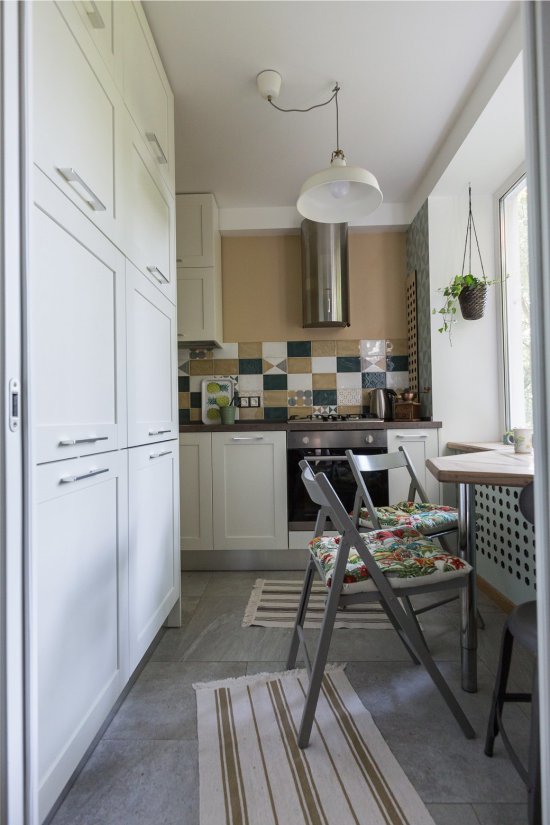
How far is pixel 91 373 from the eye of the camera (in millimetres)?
1236

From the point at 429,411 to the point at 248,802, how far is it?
2.44m

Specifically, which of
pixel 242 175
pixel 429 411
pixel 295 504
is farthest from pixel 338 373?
pixel 242 175

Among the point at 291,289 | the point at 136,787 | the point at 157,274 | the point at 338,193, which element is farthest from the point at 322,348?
the point at 136,787

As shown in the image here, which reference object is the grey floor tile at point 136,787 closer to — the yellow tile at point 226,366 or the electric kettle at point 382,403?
the electric kettle at point 382,403

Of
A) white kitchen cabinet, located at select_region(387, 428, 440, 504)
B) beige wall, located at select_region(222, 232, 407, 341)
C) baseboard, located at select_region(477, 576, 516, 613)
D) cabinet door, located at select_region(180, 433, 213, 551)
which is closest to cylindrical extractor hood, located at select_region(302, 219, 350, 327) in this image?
beige wall, located at select_region(222, 232, 407, 341)

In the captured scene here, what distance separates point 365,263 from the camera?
11.6 ft

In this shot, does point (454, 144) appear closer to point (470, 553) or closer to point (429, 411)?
point (429, 411)

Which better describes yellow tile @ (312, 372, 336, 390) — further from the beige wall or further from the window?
the window

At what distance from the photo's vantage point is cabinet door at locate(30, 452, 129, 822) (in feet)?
3.22

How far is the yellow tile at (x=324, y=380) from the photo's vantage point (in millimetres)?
3521

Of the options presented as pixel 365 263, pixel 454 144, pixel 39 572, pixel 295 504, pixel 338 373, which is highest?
pixel 454 144

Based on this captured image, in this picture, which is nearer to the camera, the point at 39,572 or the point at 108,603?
the point at 39,572

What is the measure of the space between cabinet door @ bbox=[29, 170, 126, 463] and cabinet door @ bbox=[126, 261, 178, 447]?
3.7 inches

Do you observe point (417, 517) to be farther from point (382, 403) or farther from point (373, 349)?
point (373, 349)
